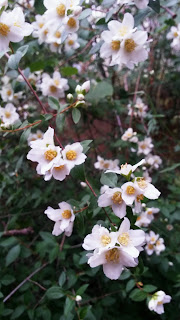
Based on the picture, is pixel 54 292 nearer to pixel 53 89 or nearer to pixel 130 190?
pixel 130 190

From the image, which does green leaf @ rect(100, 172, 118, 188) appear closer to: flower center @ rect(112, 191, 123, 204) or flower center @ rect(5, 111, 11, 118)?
flower center @ rect(112, 191, 123, 204)

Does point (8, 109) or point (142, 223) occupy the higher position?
point (8, 109)

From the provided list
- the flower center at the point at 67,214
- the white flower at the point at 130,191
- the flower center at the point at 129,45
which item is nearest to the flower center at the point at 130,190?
the white flower at the point at 130,191

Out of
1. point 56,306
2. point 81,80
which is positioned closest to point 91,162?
point 81,80

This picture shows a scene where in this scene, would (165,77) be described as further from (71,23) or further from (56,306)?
(56,306)

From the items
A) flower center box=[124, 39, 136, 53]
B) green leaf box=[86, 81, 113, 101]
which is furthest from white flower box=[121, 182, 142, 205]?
green leaf box=[86, 81, 113, 101]

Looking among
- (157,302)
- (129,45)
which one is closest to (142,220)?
(157,302)

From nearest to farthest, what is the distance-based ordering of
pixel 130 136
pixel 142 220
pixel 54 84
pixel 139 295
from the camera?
pixel 139 295, pixel 142 220, pixel 54 84, pixel 130 136
